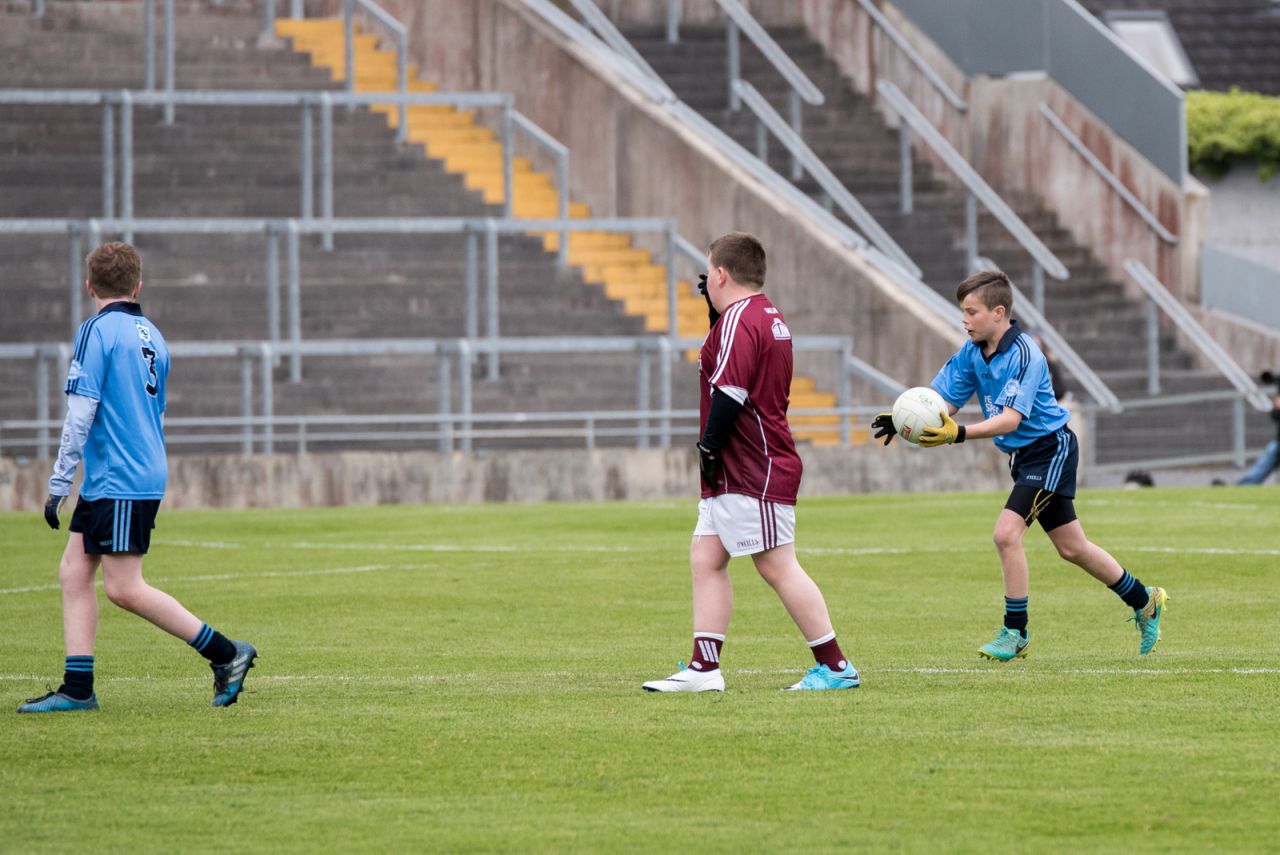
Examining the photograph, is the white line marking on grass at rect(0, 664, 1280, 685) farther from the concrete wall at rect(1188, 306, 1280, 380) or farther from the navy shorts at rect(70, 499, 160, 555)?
the concrete wall at rect(1188, 306, 1280, 380)

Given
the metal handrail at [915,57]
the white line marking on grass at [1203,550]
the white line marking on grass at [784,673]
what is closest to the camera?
the white line marking on grass at [784,673]

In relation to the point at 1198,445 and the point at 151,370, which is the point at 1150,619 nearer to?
the point at 151,370

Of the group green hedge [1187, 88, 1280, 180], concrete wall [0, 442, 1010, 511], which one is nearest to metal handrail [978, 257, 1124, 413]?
concrete wall [0, 442, 1010, 511]

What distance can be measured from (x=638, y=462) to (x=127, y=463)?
654 inches

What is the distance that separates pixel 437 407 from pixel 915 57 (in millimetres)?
12697

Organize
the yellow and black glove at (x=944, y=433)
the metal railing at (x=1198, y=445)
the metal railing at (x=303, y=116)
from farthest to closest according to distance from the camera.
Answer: the metal railing at (x=303, y=116) → the metal railing at (x=1198, y=445) → the yellow and black glove at (x=944, y=433)

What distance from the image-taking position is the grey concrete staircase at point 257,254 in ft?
89.4

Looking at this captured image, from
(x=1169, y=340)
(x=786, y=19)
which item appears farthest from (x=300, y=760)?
(x=786, y=19)

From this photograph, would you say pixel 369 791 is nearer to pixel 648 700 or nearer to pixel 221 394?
pixel 648 700

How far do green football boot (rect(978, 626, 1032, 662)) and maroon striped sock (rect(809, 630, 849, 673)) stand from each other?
1.46m

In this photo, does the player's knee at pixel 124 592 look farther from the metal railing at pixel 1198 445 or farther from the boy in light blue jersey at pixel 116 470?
the metal railing at pixel 1198 445

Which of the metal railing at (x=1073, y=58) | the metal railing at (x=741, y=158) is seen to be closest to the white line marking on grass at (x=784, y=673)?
the metal railing at (x=741, y=158)

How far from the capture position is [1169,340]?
111ft

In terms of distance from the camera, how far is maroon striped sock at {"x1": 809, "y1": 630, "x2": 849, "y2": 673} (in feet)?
31.1
